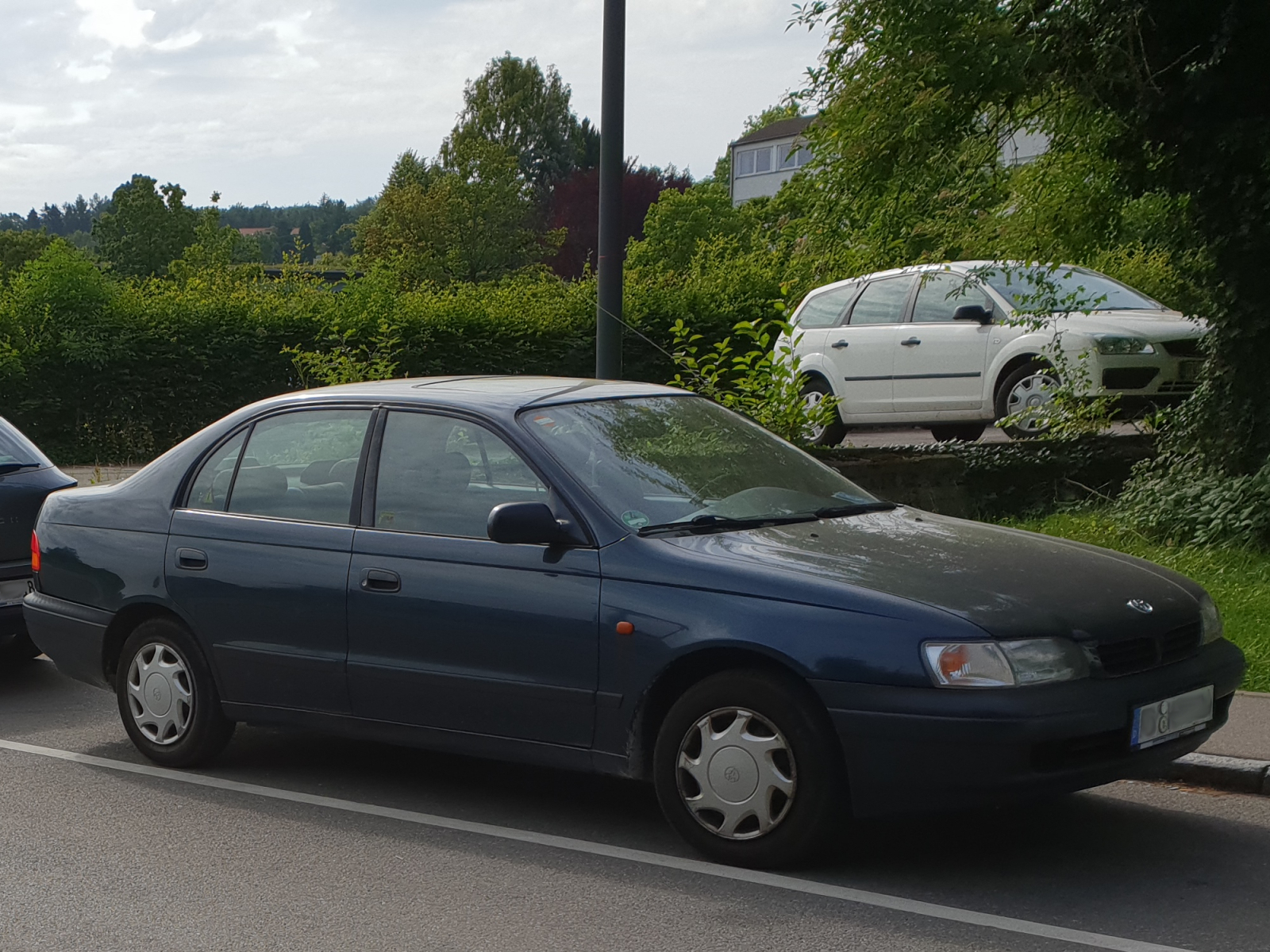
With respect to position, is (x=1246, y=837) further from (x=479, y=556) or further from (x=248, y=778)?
(x=248, y=778)

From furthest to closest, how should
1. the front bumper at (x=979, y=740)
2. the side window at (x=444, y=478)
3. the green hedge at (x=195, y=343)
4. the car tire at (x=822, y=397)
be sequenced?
the green hedge at (x=195, y=343), the car tire at (x=822, y=397), the side window at (x=444, y=478), the front bumper at (x=979, y=740)

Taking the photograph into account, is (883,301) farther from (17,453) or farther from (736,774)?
(736,774)

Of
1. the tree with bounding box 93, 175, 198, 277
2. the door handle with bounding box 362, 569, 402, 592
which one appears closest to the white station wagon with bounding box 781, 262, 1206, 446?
the door handle with bounding box 362, 569, 402, 592

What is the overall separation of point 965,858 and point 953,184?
7486 millimetres

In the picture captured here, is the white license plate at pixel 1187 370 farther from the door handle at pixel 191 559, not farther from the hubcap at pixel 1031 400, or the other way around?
the door handle at pixel 191 559

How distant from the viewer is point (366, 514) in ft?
20.2

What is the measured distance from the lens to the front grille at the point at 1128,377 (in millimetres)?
13117

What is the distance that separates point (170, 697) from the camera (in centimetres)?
672

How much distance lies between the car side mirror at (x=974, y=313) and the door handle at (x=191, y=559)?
31.1 feet

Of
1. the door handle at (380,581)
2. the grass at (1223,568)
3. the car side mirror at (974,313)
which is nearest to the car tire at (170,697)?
the door handle at (380,581)

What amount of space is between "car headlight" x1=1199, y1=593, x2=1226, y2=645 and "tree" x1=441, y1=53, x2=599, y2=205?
8565 cm

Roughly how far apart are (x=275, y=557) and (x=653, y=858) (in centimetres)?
199

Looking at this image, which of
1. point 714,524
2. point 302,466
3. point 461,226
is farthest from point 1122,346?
point 461,226

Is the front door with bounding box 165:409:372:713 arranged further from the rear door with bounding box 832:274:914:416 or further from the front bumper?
the rear door with bounding box 832:274:914:416
